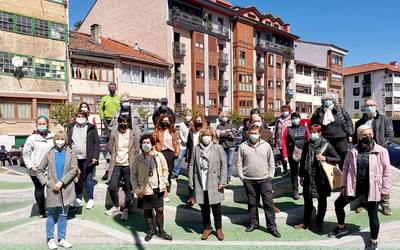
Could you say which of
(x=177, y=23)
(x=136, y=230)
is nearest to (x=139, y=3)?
(x=177, y=23)

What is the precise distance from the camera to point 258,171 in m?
6.35

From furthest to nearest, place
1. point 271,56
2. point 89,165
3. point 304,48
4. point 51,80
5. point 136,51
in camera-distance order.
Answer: point 304,48 → point 271,56 → point 136,51 → point 51,80 → point 89,165

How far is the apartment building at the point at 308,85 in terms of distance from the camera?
54.5 meters

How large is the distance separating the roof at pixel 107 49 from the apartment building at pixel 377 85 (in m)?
50.1

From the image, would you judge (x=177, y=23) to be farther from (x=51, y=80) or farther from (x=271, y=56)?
(x=271, y=56)

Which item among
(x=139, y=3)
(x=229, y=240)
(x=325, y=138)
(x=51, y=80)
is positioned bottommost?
(x=229, y=240)

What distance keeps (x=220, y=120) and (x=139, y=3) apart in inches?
1270

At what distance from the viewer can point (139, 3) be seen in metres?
37.5

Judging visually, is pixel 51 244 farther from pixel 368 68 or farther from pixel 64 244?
pixel 368 68

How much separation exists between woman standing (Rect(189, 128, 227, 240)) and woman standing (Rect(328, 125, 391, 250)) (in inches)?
83.1

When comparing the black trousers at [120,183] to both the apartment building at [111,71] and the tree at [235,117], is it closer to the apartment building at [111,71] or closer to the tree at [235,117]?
the apartment building at [111,71]

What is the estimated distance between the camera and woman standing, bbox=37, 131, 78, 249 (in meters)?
5.80

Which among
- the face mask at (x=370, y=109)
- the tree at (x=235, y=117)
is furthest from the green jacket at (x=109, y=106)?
the tree at (x=235, y=117)

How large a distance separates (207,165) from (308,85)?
177 feet
